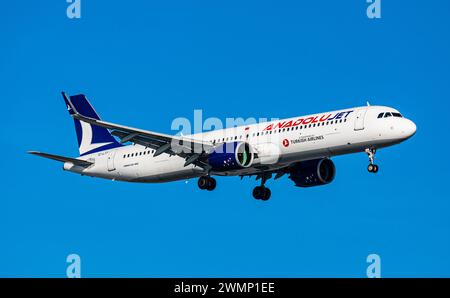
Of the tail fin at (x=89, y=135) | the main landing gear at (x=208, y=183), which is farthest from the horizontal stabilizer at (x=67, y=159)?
the main landing gear at (x=208, y=183)

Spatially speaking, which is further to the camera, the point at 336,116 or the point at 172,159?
the point at 172,159

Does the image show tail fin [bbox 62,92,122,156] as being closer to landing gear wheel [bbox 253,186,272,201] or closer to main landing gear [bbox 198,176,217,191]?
main landing gear [bbox 198,176,217,191]

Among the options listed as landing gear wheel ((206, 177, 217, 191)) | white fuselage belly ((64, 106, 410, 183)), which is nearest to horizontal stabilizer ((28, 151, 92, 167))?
white fuselage belly ((64, 106, 410, 183))

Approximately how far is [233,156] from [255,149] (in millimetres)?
1828

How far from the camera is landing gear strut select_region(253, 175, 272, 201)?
266 ft

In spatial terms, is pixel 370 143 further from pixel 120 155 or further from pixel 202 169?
pixel 120 155

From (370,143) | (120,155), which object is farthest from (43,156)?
(370,143)

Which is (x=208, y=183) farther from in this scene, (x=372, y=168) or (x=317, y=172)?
(x=372, y=168)

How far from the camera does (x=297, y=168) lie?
78688 millimetres

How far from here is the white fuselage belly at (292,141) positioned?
70.6 meters

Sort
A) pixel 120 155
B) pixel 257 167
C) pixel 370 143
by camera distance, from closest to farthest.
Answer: pixel 370 143 < pixel 257 167 < pixel 120 155

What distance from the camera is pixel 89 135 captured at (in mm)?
87125
